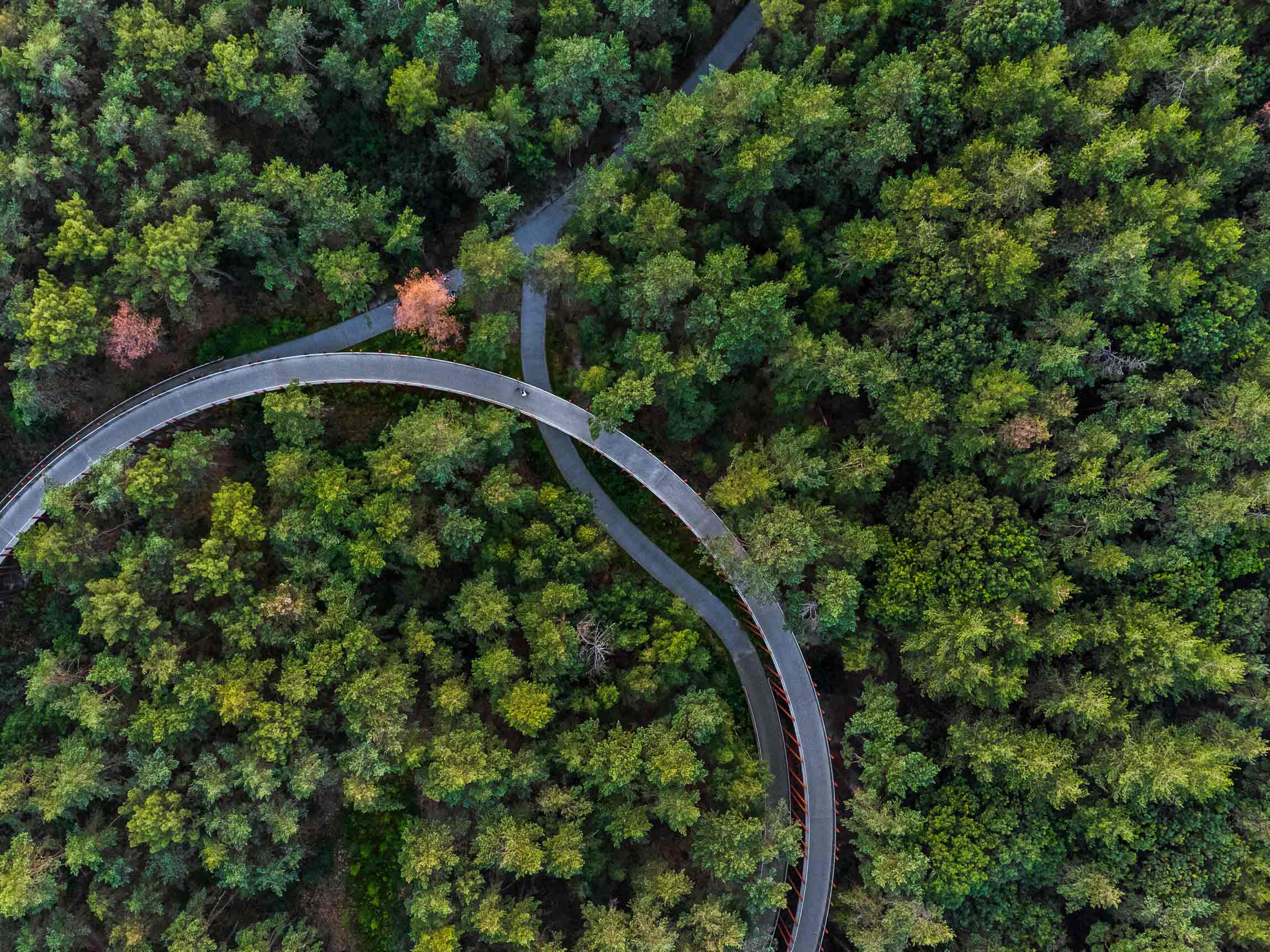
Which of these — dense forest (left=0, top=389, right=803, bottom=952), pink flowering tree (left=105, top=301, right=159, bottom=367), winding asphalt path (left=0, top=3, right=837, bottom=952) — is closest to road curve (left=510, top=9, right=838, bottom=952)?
winding asphalt path (left=0, top=3, right=837, bottom=952)

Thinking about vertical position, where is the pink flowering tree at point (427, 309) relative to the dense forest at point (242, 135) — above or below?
below

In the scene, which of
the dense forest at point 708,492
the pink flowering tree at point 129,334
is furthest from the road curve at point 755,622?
the pink flowering tree at point 129,334

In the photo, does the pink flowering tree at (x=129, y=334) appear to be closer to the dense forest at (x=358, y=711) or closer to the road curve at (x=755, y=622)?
the dense forest at (x=358, y=711)

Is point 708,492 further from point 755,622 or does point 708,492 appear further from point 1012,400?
point 1012,400

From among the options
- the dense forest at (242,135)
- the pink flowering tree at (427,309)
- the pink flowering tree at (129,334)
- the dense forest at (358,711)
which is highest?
the dense forest at (242,135)

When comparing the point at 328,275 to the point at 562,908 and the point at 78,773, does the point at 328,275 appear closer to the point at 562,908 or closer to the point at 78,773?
the point at 78,773

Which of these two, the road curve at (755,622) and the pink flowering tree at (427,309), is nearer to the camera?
the pink flowering tree at (427,309)

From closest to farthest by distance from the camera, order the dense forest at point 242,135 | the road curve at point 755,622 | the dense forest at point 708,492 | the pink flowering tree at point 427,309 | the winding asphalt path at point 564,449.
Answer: the dense forest at point 708,492
the dense forest at point 242,135
the pink flowering tree at point 427,309
the winding asphalt path at point 564,449
the road curve at point 755,622

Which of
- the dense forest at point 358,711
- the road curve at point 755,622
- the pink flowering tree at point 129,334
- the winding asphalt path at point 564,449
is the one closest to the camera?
the dense forest at point 358,711

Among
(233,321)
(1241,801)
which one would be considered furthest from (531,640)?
(1241,801)
